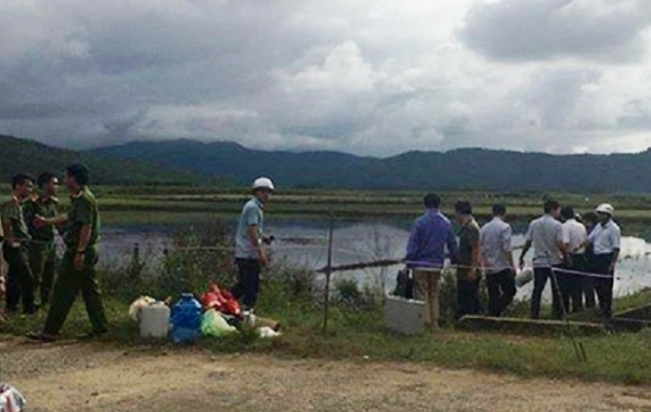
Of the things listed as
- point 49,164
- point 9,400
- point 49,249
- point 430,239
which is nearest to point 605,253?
point 430,239

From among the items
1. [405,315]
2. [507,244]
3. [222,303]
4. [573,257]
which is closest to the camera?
[405,315]

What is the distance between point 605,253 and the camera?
12.7 meters

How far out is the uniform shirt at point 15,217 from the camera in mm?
11125

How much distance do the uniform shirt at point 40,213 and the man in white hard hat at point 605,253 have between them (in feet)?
23.7

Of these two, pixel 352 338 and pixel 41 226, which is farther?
pixel 41 226

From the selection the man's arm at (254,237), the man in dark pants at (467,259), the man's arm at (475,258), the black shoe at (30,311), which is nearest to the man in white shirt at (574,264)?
the man in dark pants at (467,259)

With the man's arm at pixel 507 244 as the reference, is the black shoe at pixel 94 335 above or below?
below

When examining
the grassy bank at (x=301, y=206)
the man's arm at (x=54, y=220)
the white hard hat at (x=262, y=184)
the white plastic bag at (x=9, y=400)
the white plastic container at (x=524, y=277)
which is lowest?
the grassy bank at (x=301, y=206)

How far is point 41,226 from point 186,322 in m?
2.80

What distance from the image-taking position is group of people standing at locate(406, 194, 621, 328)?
1115 centimetres

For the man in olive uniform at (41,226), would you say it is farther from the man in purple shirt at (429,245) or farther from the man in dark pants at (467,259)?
the man in dark pants at (467,259)

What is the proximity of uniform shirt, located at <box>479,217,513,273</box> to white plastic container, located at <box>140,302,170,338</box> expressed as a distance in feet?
14.4

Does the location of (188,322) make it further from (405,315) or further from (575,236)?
(575,236)

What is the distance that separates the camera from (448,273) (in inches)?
534
